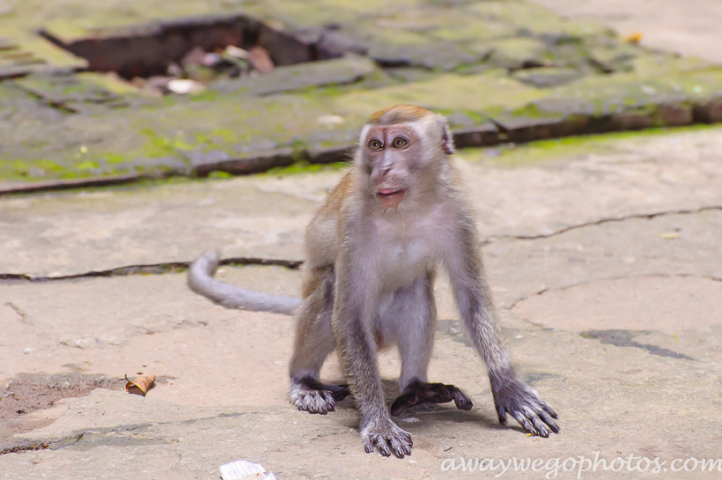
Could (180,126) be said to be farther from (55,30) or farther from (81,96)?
(55,30)

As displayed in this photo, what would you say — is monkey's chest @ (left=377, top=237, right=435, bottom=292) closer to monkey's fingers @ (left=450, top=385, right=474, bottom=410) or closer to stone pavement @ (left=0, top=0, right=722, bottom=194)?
monkey's fingers @ (left=450, top=385, right=474, bottom=410)

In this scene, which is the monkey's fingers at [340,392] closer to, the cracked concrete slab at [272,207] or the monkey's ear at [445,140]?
the monkey's ear at [445,140]

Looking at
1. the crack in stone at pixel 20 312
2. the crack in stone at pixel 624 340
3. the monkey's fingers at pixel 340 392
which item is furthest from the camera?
the crack in stone at pixel 20 312

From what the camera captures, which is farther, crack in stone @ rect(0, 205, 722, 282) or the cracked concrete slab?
the cracked concrete slab

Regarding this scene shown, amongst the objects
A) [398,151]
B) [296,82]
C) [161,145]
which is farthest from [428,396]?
[296,82]

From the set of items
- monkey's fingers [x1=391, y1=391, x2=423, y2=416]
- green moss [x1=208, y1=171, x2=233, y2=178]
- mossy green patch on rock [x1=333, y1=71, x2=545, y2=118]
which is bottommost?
green moss [x1=208, y1=171, x2=233, y2=178]

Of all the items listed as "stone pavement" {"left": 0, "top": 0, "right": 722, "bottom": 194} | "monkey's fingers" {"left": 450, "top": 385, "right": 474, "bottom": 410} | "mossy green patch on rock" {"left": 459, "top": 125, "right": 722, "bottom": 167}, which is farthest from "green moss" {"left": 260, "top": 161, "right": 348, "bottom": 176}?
"monkey's fingers" {"left": 450, "top": 385, "right": 474, "bottom": 410}

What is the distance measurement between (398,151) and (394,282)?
545mm

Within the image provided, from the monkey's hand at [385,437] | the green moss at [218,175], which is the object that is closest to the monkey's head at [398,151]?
the monkey's hand at [385,437]

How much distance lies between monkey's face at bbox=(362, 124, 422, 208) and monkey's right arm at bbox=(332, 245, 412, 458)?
0.30m

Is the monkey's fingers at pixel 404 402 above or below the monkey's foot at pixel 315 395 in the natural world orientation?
above

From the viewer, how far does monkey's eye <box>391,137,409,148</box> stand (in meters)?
3.07

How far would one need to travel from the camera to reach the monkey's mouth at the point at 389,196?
3.02 meters

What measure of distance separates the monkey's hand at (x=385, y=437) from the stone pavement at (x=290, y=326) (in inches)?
1.7
